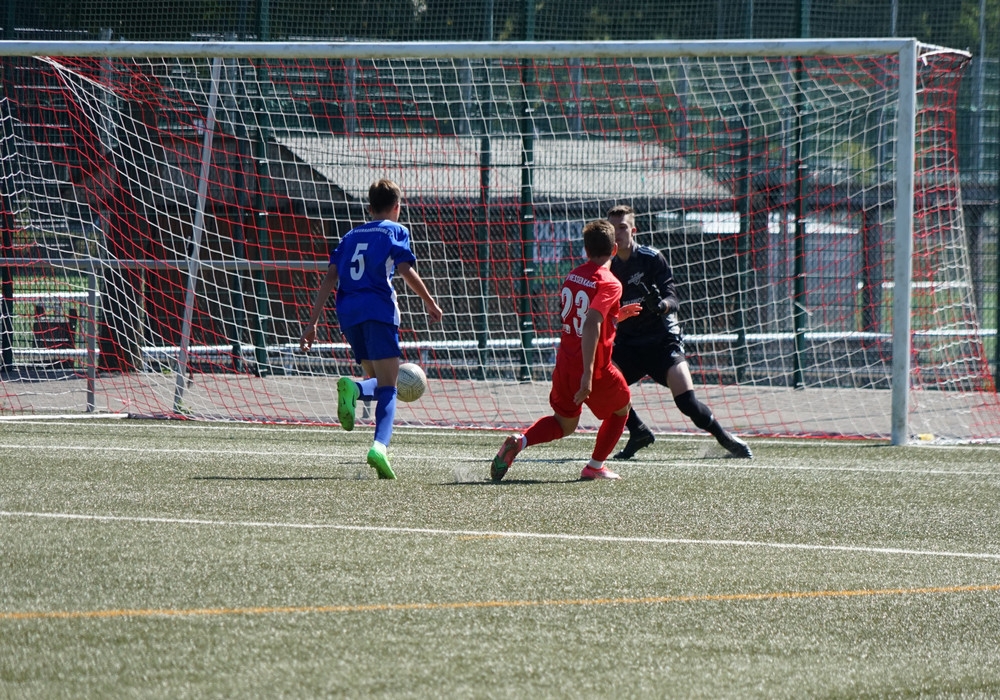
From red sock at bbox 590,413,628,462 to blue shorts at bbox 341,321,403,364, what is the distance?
1.26 meters

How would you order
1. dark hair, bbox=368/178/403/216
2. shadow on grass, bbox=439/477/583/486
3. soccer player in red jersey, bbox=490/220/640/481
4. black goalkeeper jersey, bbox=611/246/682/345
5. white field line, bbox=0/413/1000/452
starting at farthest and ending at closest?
white field line, bbox=0/413/1000/452
black goalkeeper jersey, bbox=611/246/682/345
dark hair, bbox=368/178/403/216
shadow on grass, bbox=439/477/583/486
soccer player in red jersey, bbox=490/220/640/481

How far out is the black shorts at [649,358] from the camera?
28.4 feet

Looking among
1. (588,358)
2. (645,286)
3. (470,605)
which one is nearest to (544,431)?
(588,358)

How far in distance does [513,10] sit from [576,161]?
77.4 inches

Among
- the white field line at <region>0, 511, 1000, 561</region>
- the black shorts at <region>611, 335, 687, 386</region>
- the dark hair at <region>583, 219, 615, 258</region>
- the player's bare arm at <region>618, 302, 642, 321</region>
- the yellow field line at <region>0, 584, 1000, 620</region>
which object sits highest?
the dark hair at <region>583, 219, 615, 258</region>

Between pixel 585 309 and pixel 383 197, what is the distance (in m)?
1.40

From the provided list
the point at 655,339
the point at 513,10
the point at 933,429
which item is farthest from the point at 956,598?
the point at 513,10

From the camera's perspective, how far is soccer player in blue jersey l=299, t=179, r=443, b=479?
24.6ft

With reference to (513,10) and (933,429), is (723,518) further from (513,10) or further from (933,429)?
(513,10)

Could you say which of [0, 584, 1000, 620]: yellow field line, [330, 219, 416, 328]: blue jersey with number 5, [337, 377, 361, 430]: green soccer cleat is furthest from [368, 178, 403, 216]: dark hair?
[0, 584, 1000, 620]: yellow field line

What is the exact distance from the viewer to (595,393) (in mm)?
7234

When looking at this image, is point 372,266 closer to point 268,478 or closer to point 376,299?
point 376,299

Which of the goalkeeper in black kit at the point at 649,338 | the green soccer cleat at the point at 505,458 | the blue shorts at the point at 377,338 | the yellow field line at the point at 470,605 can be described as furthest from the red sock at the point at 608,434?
the yellow field line at the point at 470,605

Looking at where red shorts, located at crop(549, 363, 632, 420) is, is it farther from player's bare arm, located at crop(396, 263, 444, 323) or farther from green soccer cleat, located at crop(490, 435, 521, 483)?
player's bare arm, located at crop(396, 263, 444, 323)
